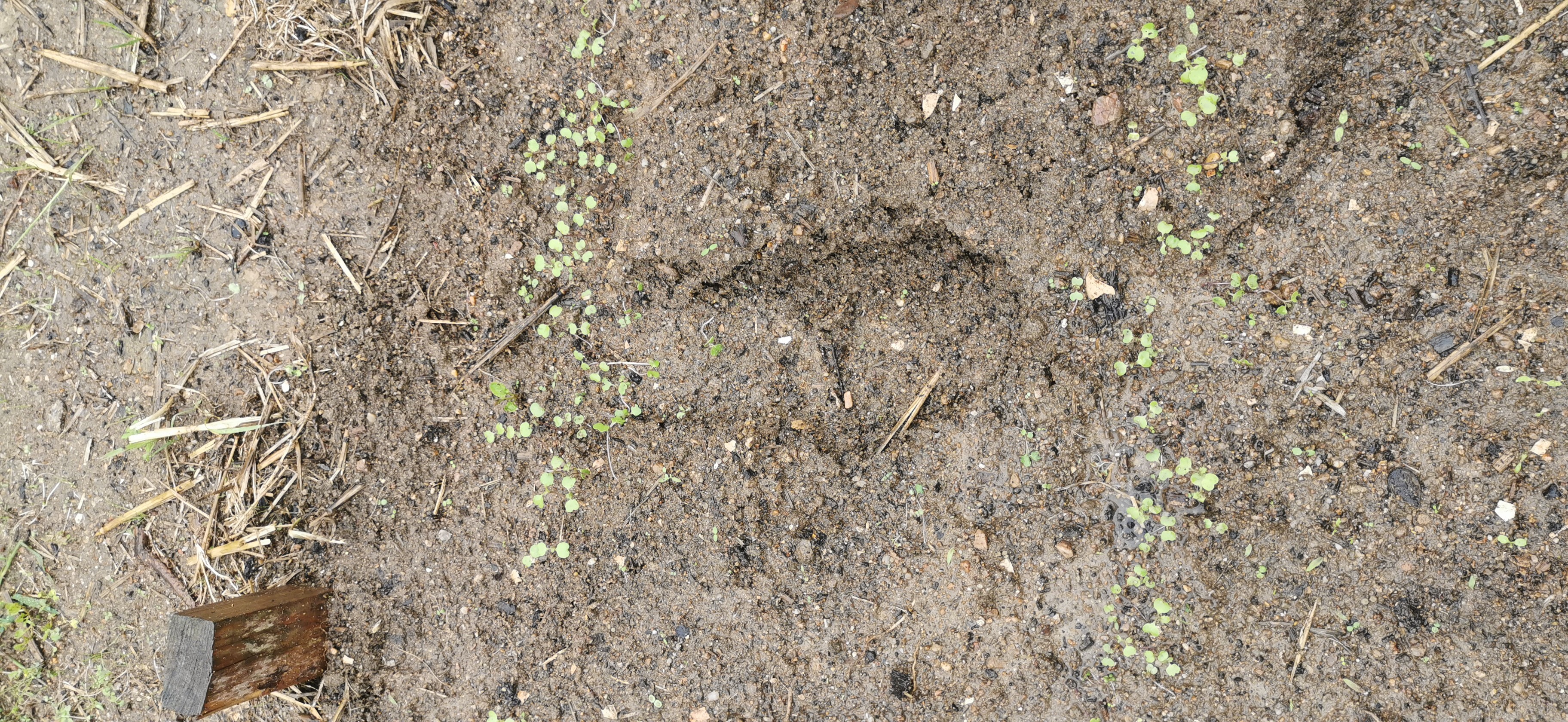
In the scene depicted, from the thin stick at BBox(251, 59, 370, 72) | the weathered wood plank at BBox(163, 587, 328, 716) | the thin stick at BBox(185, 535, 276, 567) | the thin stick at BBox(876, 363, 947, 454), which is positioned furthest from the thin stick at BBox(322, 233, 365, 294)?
the thin stick at BBox(876, 363, 947, 454)

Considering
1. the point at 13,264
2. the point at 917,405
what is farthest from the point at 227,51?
the point at 917,405

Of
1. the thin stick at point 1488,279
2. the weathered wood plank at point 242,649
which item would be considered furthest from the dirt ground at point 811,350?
the weathered wood plank at point 242,649

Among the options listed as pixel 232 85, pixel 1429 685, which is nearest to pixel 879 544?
pixel 1429 685

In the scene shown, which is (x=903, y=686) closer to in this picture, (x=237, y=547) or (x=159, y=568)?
(x=237, y=547)

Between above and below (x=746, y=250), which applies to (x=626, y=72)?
above

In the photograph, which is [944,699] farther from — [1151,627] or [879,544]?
[1151,627]

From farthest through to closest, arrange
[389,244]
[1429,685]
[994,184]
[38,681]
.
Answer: [38,681] < [389,244] < [994,184] < [1429,685]
